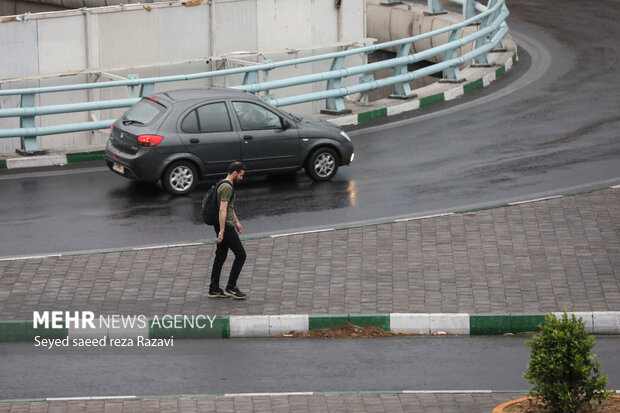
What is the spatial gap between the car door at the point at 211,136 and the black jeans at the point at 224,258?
14.9 ft

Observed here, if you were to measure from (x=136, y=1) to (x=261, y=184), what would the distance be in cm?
1035

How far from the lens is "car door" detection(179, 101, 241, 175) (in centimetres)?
1717

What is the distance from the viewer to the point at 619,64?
26.9 metres

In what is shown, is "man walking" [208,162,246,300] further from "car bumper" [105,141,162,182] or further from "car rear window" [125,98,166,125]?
"car rear window" [125,98,166,125]

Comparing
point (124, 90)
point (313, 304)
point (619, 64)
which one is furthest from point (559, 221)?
point (619, 64)

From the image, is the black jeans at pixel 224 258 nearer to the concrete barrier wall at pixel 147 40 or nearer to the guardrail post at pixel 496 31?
the concrete barrier wall at pixel 147 40

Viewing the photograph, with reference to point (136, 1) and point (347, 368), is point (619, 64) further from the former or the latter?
point (347, 368)

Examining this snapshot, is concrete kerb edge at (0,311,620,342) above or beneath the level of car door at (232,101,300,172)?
beneath

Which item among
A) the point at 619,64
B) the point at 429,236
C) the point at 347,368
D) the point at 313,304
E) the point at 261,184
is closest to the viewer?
the point at 347,368

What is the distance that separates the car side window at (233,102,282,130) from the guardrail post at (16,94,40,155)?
382 centimetres

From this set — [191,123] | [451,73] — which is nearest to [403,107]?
[451,73]

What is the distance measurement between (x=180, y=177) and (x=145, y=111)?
3.66ft

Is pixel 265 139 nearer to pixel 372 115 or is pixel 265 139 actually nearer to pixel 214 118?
pixel 214 118

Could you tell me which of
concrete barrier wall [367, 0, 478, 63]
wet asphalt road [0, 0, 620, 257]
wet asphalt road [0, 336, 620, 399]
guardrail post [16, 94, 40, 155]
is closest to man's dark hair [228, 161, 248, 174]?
wet asphalt road [0, 336, 620, 399]
